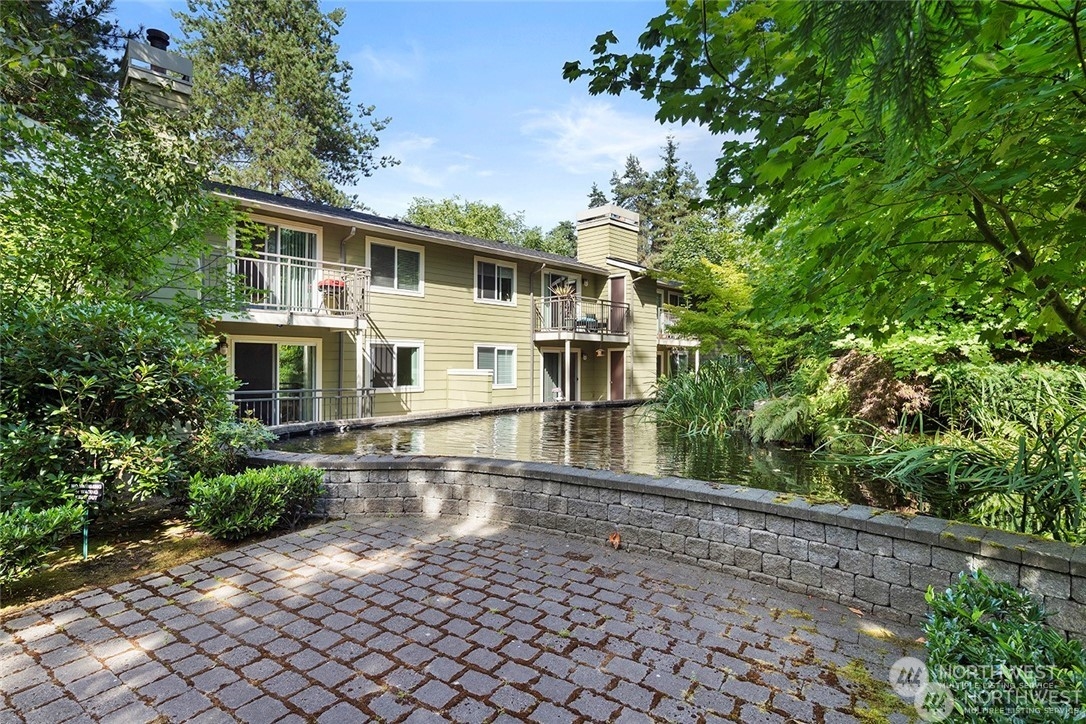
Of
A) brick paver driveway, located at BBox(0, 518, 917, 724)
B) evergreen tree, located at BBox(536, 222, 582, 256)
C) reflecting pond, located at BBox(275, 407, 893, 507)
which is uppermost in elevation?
Result: evergreen tree, located at BBox(536, 222, 582, 256)

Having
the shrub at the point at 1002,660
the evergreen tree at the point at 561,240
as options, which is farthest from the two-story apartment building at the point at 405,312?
the evergreen tree at the point at 561,240

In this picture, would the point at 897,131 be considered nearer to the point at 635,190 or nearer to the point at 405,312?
the point at 405,312

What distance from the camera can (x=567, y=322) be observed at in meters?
→ 16.0

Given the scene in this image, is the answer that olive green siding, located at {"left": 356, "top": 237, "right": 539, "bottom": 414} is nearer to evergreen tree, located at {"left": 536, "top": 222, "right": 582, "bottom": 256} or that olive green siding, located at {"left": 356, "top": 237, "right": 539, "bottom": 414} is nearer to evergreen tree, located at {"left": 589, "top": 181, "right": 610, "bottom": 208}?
evergreen tree, located at {"left": 536, "top": 222, "right": 582, "bottom": 256}

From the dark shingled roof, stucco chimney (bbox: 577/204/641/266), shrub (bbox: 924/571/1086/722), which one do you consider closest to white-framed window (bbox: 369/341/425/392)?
the dark shingled roof

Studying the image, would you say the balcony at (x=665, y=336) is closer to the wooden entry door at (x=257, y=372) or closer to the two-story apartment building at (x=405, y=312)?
the two-story apartment building at (x=405, y=312)

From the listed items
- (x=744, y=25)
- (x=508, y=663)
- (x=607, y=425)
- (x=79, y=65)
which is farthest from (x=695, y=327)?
(x=79, y=65)

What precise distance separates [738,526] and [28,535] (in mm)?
4630

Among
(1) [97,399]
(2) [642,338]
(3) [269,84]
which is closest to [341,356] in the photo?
(1) [97,399]

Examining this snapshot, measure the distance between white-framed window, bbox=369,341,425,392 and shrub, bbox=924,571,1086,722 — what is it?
11522 mm

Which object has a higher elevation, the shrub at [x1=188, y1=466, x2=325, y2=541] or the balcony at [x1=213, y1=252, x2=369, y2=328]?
the balcony at [x1=213, y1=252, x2=369, y2=328]

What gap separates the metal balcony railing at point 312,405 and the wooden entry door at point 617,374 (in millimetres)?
9399

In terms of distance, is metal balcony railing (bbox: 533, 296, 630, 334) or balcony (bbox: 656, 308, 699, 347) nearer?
metal balcony railing (bbox: 533, 296, 630, 334)

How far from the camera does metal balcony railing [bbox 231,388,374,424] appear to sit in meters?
10.3
